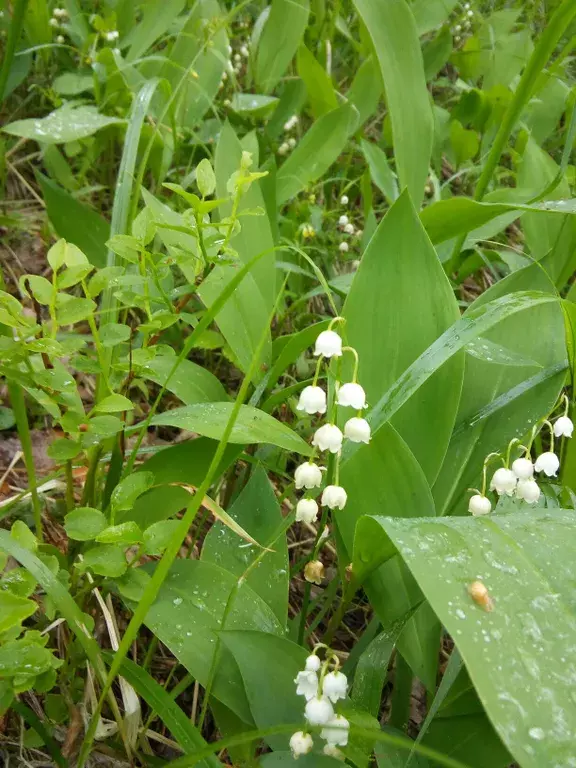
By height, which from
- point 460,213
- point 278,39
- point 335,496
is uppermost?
point 278,39

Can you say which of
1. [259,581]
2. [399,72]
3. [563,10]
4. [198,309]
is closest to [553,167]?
[399,72]

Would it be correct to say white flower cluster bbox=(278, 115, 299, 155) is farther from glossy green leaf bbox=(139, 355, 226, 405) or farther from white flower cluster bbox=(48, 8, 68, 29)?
glossy green leaf bbox=(139, 355, 226, 405)

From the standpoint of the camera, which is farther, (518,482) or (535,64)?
(535,64)

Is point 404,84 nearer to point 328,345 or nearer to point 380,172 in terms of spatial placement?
point 380,172

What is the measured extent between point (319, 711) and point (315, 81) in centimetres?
204

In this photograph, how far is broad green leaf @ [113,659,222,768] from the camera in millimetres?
746

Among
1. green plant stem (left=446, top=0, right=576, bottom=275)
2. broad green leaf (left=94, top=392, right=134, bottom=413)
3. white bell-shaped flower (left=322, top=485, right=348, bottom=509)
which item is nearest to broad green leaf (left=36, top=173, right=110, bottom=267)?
broad green leaf (left=94, top=392, right=134, bottom=413)

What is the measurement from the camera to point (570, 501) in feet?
3.65

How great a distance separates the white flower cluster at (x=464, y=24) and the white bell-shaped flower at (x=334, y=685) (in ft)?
10.1

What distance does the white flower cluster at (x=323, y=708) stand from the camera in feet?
2.24

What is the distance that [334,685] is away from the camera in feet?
2.30

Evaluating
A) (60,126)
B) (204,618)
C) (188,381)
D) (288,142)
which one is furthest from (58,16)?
(204,618)

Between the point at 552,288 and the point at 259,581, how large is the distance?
2.64 feet

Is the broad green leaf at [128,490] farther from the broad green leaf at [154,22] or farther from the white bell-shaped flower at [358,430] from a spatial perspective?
the broad green leaf at [154,22]
